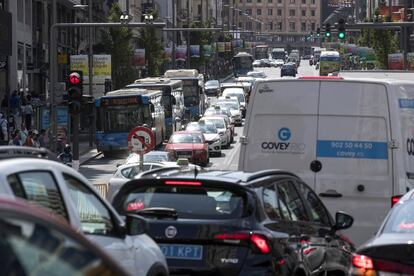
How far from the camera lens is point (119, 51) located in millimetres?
68875

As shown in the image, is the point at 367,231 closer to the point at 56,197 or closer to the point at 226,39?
the point at 56,197

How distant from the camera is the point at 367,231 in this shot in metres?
14.4

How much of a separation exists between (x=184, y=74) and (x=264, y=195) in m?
61.7

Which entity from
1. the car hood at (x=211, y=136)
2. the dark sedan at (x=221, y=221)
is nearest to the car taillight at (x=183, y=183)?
the dark sedan at (x=221, y=221)

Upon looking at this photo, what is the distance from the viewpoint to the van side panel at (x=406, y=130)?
14.3 metres

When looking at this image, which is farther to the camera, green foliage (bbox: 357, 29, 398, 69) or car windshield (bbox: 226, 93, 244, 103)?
green foliage (bbox: 357, 29, 398, 69)

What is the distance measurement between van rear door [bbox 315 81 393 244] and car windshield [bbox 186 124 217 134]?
3570 centimetres

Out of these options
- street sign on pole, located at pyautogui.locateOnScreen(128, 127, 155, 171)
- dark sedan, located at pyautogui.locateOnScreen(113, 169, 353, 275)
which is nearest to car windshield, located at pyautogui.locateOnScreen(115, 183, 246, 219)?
dark sedan, located at pyautogui.locateOnScreen(113, 169, 353, 275)

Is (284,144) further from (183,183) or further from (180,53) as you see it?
(180,53)

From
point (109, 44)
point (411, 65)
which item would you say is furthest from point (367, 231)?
point (411, 65)

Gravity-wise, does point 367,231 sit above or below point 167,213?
below

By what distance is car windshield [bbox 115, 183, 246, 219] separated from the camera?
9344mm

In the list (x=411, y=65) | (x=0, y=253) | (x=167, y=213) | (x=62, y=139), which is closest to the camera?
(x=0, y=253)

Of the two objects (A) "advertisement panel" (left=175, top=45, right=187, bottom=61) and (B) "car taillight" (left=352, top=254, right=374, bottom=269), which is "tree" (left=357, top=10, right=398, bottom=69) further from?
(B) "car taillight" (left=352, top=254, right=374, bottom=269)
